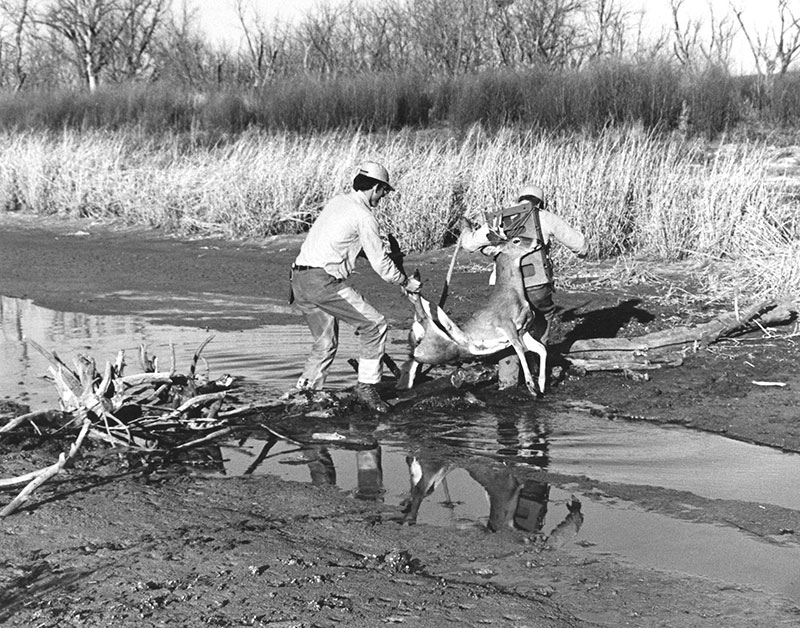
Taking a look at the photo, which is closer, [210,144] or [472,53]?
[210,144]

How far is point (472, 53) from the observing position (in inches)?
1176

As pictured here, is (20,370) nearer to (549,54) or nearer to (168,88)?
(168,88)

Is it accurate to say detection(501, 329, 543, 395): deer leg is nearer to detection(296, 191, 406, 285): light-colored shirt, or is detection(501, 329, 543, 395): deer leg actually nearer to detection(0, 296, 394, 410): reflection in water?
detection(296, 191, 406, 285): light-colored shirt

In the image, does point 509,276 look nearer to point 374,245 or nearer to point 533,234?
point 533,234

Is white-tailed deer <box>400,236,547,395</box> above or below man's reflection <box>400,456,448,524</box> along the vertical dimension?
above

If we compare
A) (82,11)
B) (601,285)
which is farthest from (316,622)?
(82,11)

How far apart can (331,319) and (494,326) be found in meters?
1.17

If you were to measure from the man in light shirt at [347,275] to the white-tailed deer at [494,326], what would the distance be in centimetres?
38

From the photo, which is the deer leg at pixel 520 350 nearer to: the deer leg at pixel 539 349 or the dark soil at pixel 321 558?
the deer leg at pixel 539 349

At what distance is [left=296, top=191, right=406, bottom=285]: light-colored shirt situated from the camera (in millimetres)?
7285

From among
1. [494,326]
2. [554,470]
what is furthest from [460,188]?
[554,470]

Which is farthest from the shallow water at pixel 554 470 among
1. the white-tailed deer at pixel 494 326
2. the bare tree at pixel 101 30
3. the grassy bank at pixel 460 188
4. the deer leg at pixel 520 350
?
the bare tree at pixel 101 30

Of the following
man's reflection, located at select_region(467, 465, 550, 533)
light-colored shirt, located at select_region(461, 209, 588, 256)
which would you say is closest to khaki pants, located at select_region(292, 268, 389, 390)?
light-colored shirt, located at select_region(461, 209, 588, 256)

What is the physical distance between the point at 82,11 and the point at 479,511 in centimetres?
4276
